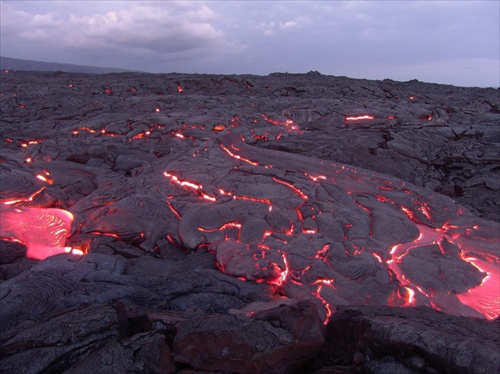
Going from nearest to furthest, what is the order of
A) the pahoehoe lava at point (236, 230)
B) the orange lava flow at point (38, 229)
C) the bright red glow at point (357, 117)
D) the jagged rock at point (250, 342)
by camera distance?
the jagged rock at point (250, 342) < the pahoehoe lava at point (236, 230) < the orange lava flow at point (38, 229) < the bright red glow at point (357, 117)

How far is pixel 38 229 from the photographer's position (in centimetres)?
434

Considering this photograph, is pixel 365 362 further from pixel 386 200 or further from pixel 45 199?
pixel 45 199

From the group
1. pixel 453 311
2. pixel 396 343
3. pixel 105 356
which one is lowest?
pixel 453 311

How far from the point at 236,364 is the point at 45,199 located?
388 centimetres

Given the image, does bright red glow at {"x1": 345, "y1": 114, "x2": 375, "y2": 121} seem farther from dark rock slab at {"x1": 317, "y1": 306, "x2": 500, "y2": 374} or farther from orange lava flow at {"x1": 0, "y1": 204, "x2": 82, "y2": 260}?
dark rock slab at {"x1": 317, "y1": 306, "x2": 500, "y2": 374}

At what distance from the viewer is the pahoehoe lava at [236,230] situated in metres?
2.36

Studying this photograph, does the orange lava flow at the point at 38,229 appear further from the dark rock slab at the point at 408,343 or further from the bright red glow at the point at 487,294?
the bright red glow at the point at 487,294

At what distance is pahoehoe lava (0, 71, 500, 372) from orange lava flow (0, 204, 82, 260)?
0.06 feet

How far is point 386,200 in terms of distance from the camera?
200 inches

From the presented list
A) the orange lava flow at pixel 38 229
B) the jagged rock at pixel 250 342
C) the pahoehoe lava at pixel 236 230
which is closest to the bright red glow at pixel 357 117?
the pahoehoe lava at pixel 236 230

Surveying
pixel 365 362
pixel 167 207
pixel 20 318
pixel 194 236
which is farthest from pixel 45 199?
pixel 365 362

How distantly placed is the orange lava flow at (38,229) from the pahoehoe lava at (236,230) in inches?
0.7

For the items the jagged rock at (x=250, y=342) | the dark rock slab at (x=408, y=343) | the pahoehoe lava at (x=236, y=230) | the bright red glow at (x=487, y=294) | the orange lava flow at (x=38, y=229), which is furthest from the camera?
the orange lava flow at (x=38, y=229)

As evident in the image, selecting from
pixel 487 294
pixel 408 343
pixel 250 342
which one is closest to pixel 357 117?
pixel 487 294
